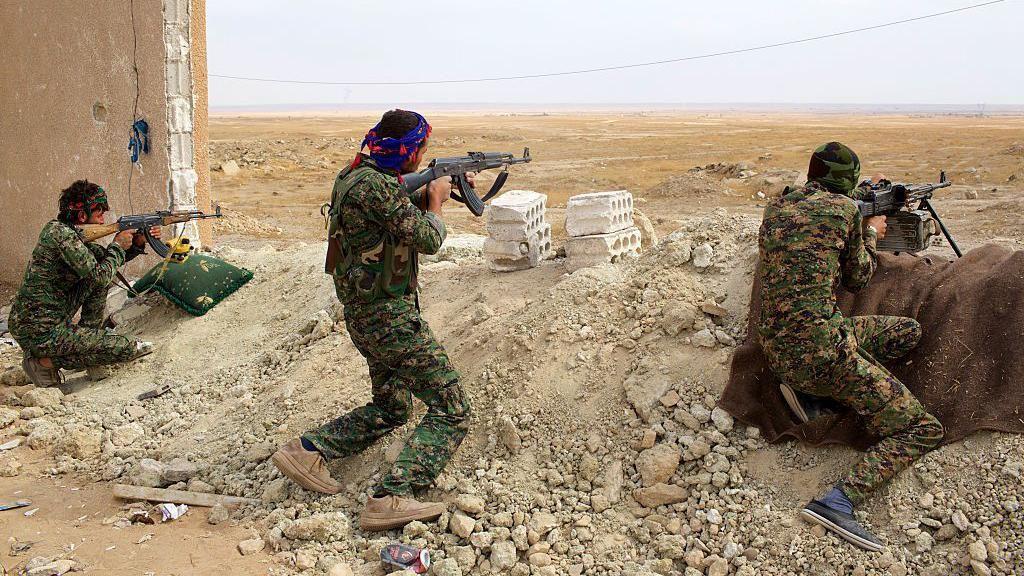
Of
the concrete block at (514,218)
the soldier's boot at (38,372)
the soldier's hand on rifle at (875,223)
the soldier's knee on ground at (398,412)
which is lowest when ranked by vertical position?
the soldier's boot at (38,372)

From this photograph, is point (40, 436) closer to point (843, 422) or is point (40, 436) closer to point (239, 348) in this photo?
point (239, 348)

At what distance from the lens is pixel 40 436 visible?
5316 mm

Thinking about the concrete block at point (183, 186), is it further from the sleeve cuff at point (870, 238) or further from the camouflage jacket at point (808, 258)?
the sleeve cuff at point (870, 238)

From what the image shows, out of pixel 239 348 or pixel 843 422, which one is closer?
pixel 843 422

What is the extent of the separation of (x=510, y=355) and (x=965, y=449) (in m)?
2.50

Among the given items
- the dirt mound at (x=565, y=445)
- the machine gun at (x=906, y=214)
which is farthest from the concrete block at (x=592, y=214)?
the machine gun at (x=906, y=214)

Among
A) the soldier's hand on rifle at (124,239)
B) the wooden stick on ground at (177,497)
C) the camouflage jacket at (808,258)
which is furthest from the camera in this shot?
the soldier's hand on rifle at (124,239)

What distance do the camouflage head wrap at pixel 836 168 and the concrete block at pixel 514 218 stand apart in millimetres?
2531

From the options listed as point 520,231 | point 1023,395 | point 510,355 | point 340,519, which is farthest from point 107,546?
point 1023,395

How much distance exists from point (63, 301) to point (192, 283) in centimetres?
119

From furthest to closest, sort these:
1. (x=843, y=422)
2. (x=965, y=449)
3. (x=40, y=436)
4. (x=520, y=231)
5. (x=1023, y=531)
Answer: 1. (x=520, y=231)
2. (x=40, y=436)
3. (x=843, y=422)
4. (x=965, y=449)
5. (x=1023, y=531)

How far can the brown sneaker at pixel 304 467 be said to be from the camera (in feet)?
13.6

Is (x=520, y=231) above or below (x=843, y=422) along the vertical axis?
above

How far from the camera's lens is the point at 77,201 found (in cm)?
605
